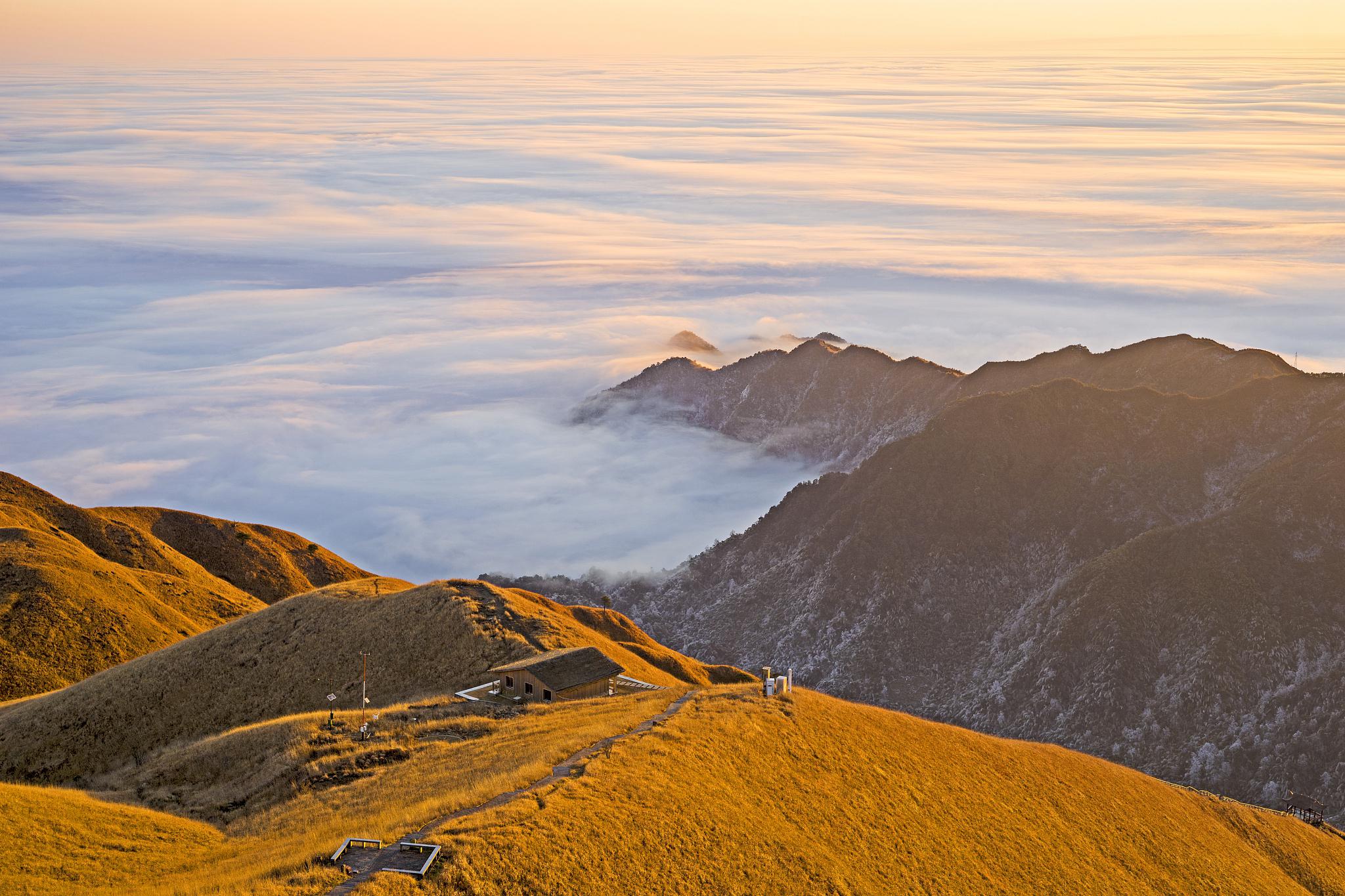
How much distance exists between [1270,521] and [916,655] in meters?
41.0

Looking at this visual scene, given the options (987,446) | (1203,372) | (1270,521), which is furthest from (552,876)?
(1203,372)

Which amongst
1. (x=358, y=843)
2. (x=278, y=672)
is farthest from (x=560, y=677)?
(x=358, y=843)

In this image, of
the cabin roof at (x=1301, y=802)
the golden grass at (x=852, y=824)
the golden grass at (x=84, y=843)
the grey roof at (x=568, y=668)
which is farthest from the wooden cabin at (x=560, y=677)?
the cabin roof at (x=1301, y=802)

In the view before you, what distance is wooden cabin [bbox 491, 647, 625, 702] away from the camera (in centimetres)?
6228

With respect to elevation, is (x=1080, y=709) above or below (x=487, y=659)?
below

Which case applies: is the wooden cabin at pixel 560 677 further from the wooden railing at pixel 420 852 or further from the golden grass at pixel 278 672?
the wooden railing at pixel 420 852

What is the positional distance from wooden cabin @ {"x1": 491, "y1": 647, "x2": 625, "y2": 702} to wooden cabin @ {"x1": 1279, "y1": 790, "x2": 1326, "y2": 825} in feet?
163

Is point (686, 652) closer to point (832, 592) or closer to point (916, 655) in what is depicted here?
point (832, 592)

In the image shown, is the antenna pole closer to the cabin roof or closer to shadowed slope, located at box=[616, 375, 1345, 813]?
the cabin roof

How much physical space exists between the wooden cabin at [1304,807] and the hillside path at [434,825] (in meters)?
61.1

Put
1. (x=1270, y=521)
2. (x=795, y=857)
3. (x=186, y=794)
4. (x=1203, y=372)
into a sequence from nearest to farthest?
(x=795, y=857)
(x=186, y=794)
(x=1270, y=521)
(x=1203, y=372)

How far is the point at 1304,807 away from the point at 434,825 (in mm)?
84523

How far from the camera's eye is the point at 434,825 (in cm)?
3086

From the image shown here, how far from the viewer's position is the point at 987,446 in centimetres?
15962
